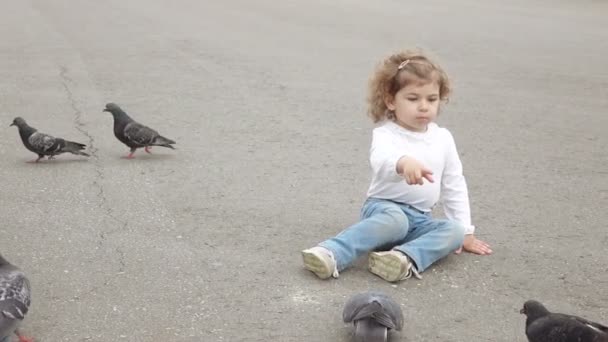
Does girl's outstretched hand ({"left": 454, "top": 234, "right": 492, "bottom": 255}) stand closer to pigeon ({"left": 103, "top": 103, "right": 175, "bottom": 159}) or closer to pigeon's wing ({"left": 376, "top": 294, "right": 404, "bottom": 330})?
pigeon's wing ({"left": 376, "top": 294, "right": 404, "bottom": 330})

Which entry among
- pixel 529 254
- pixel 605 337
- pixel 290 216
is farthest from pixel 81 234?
pixel 605 337

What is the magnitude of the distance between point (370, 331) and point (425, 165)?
1524 millimetres

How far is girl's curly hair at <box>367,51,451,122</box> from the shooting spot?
5.04m

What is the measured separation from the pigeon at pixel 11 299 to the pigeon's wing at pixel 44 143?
125 inches

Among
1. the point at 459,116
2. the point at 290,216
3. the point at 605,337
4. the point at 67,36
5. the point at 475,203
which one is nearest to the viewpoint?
the point at 605,337

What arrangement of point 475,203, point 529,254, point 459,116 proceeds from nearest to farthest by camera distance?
point 529,254, point 475,203, point 459,116

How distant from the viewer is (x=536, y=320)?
3799 millimetres

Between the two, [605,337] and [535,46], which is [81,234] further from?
[535,46]

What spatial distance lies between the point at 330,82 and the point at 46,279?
6689 mm

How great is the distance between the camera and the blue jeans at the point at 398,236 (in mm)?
4777

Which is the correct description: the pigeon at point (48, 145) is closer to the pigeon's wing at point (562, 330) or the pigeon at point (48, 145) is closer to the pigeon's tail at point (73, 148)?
the pigeon's tail at point (73, 148)

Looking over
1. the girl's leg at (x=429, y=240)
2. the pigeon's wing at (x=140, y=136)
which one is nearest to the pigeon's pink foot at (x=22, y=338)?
the girl's leg at (x=429, y=240)

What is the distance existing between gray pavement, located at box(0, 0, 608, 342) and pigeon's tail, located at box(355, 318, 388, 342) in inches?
10.1

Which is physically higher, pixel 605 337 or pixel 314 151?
pixel 605 337
